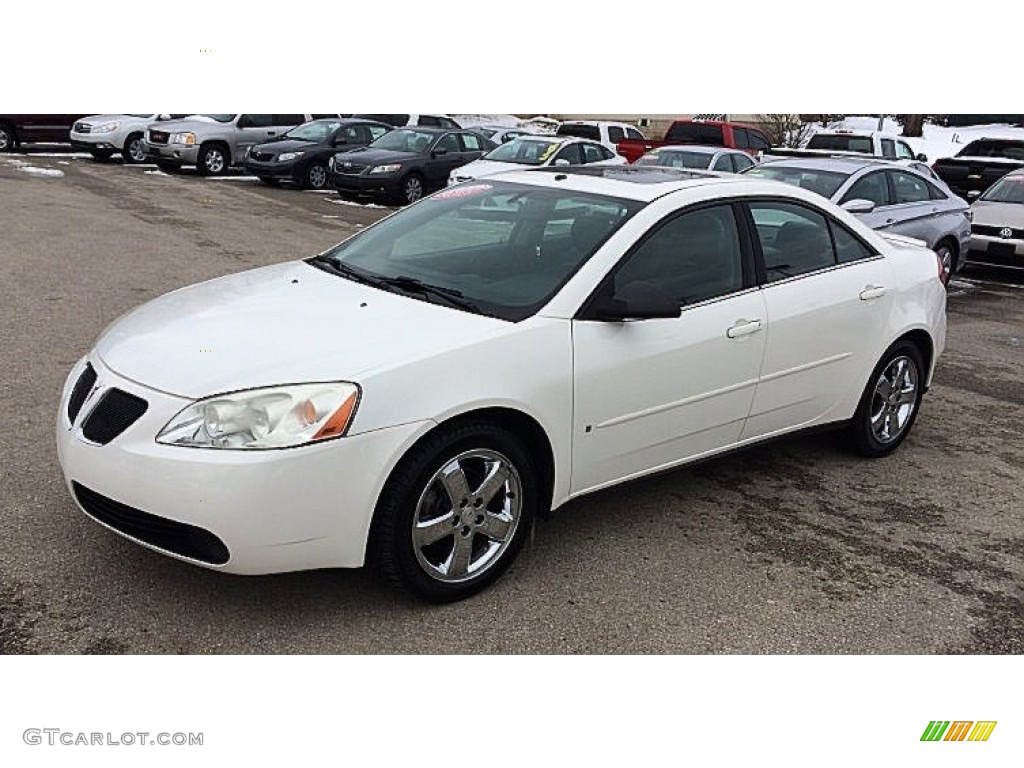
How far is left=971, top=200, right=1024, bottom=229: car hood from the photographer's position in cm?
1252

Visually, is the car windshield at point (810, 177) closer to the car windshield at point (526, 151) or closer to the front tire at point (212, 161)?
the car windshield at point (526, 151)

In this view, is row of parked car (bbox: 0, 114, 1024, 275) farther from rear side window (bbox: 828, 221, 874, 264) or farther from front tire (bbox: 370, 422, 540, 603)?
front tire (bbox: 370, 422, 540, 603)

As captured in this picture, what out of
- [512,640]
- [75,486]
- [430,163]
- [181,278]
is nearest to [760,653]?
[512,640]

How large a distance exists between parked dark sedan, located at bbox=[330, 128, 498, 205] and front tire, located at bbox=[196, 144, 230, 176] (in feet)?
12.6

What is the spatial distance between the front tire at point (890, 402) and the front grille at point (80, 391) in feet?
12.3

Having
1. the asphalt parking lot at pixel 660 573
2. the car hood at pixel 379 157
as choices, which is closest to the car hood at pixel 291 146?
the car hood at pixel 379 157

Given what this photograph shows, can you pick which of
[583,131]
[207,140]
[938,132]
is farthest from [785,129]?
[207,140]

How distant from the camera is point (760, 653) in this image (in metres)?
3.49

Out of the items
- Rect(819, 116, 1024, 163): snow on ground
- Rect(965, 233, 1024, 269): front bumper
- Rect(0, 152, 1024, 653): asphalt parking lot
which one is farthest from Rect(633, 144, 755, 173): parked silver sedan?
Rect(819, 116, 1024, 163): snow on ground

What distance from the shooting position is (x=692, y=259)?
4441 mm

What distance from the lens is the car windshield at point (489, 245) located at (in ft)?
13.4

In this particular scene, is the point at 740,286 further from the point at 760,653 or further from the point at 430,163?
the point at 430,163

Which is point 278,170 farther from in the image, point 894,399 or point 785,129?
point 785,129

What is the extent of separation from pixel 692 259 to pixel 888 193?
6.92m
